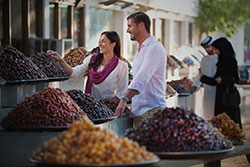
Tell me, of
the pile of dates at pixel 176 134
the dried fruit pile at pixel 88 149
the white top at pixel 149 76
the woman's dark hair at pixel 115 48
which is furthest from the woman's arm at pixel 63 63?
the dried fruit pile at pixel 88 149

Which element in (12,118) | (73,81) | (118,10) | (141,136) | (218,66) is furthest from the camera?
(118,10)

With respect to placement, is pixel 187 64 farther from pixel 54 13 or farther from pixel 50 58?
pixel 50 58

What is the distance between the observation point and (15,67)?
6.14 m

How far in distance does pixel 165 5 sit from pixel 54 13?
1047 cm

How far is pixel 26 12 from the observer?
44.2 feet

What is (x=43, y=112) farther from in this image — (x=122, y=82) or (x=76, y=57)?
(x=76, y=57)

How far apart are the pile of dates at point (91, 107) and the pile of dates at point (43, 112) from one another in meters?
0.59

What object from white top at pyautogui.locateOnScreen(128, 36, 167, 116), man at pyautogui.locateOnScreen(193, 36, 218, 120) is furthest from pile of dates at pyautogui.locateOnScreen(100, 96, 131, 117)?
man at pyautogui.locateOnScreen(193, 36, 218, 120)

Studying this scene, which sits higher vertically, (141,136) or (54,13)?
(54,13)

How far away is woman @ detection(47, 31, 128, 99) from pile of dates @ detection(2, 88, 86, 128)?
1617 millimetres

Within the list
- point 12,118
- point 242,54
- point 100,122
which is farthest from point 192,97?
point 242,54

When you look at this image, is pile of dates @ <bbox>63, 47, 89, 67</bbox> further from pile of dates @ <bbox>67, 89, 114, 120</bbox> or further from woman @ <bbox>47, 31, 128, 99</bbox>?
pile of dates @ <bbox>67, 89, 114, 120</bbox>

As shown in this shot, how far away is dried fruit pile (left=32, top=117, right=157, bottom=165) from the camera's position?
132 inches

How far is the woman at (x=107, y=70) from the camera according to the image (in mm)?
6727
